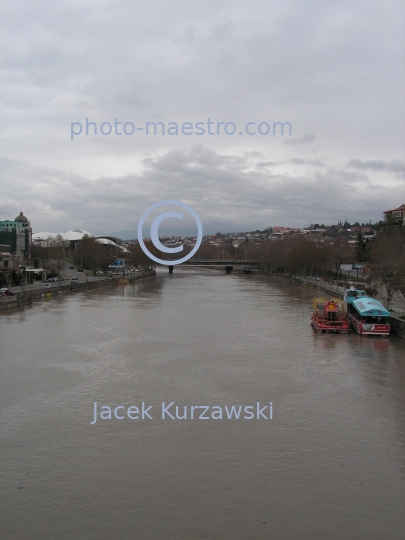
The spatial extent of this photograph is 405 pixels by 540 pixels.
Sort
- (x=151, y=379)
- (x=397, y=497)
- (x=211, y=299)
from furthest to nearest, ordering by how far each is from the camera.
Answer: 1. (x=211, y=299)
2. (x=151, y=379)
3. (x=397, y=497)

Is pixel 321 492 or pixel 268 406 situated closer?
pixel 321 492

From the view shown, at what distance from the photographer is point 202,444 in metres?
7.19

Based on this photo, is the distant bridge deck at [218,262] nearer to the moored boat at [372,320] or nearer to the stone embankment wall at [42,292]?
the stone embankment wall at [42,292]

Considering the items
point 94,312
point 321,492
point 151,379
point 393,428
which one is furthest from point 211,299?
point 321,492

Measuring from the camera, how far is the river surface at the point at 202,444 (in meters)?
5.34

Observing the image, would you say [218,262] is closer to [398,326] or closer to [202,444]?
[398,326]

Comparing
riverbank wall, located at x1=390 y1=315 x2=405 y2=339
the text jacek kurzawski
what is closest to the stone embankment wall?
the text jacek kurzawski

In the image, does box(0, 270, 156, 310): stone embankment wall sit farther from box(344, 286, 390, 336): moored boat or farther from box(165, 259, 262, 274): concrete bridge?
box(165, 259, 262, 274): concrete bridge

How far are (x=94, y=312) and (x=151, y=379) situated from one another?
1172 cm

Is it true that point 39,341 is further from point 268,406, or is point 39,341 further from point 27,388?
point 268,406

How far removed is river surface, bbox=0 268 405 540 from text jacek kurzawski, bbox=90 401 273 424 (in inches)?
2.7

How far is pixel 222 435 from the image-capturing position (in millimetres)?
7543

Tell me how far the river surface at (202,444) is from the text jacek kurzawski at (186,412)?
7cm

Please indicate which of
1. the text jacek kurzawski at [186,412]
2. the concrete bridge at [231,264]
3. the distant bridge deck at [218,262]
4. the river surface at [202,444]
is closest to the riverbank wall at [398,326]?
the river surface at [202,444]
